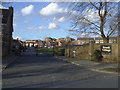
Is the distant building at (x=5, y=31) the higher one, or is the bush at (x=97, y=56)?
the distant building at (x=5, y=31)

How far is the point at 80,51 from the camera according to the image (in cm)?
1994

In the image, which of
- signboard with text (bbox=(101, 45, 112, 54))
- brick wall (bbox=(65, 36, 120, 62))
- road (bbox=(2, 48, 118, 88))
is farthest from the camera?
signboard with text (bbox=(101, 45, 112, 54))

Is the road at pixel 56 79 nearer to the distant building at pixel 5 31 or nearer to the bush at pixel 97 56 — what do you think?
the bush at pixel 97 56

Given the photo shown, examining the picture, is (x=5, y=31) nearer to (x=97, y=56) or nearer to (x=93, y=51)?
(x=93, y=51)

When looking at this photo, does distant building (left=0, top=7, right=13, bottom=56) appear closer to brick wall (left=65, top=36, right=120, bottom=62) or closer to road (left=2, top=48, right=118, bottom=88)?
road (left=2, top=48, right=118, bottom=88)

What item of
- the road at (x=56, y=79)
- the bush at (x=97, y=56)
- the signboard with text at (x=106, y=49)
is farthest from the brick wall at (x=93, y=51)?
the road at (x=56, y=79)

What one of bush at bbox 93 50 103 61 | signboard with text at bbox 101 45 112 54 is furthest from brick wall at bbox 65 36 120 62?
bush at bbox 93 50 103 61

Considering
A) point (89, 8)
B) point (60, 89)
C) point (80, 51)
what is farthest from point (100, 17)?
A: point (60, 89)

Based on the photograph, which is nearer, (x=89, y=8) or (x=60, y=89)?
(x=60, y=89)

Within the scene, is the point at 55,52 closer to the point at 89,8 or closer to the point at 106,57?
the point at 106,57

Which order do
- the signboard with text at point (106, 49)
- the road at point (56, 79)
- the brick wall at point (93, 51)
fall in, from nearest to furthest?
1. the road at point (56, 79)
2. the brick wall at point (93, 51)
3. the signboard with text at point (106, 49)

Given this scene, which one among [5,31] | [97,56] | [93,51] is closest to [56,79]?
[97,56]

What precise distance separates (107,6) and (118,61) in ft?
22.9

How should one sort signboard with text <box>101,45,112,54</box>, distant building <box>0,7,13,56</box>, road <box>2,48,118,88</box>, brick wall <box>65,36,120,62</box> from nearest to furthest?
road <box>2,48,118,88</box>, brick wall <box>65,36,120,62</box>, signboard with text <box>101,45,112,54</box>, distant building <box>0,7,13,56</box>
